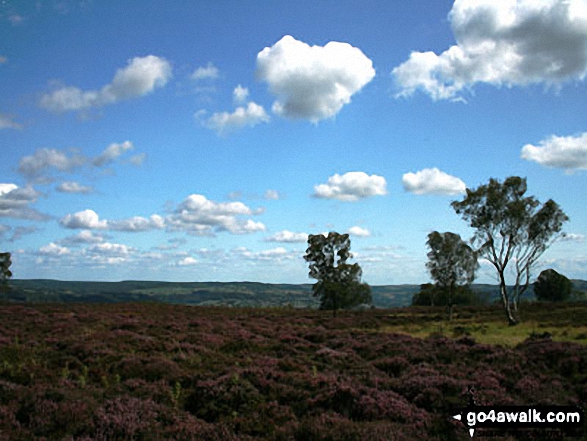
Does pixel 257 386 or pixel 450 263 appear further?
pixel 450 263

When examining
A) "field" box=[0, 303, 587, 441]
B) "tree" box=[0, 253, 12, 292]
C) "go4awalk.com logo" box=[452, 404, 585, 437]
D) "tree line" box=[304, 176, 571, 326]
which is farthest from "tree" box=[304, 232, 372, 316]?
→ "tree" box=[0, 253, 12, 292]

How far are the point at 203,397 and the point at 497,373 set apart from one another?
394 inches

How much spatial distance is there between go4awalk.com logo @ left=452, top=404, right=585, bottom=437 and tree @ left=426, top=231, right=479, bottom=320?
142ft

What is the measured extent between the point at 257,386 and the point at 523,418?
701cm

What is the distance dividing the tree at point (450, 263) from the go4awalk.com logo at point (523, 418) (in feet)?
142

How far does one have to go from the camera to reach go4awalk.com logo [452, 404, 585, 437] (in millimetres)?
8516

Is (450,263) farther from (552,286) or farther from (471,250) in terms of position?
(552,286)

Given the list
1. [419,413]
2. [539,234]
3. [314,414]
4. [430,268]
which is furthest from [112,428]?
[430,268]

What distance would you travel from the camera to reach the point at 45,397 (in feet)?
Result: 30.3

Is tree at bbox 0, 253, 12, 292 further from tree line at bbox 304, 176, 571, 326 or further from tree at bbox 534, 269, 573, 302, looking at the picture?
tree at bbox 534, 269, 573, 302

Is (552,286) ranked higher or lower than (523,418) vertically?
lower

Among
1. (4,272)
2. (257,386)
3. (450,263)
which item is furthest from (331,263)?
(4,272)

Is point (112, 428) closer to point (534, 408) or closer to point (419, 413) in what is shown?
point (419, 413)

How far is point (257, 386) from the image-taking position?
11711mm
